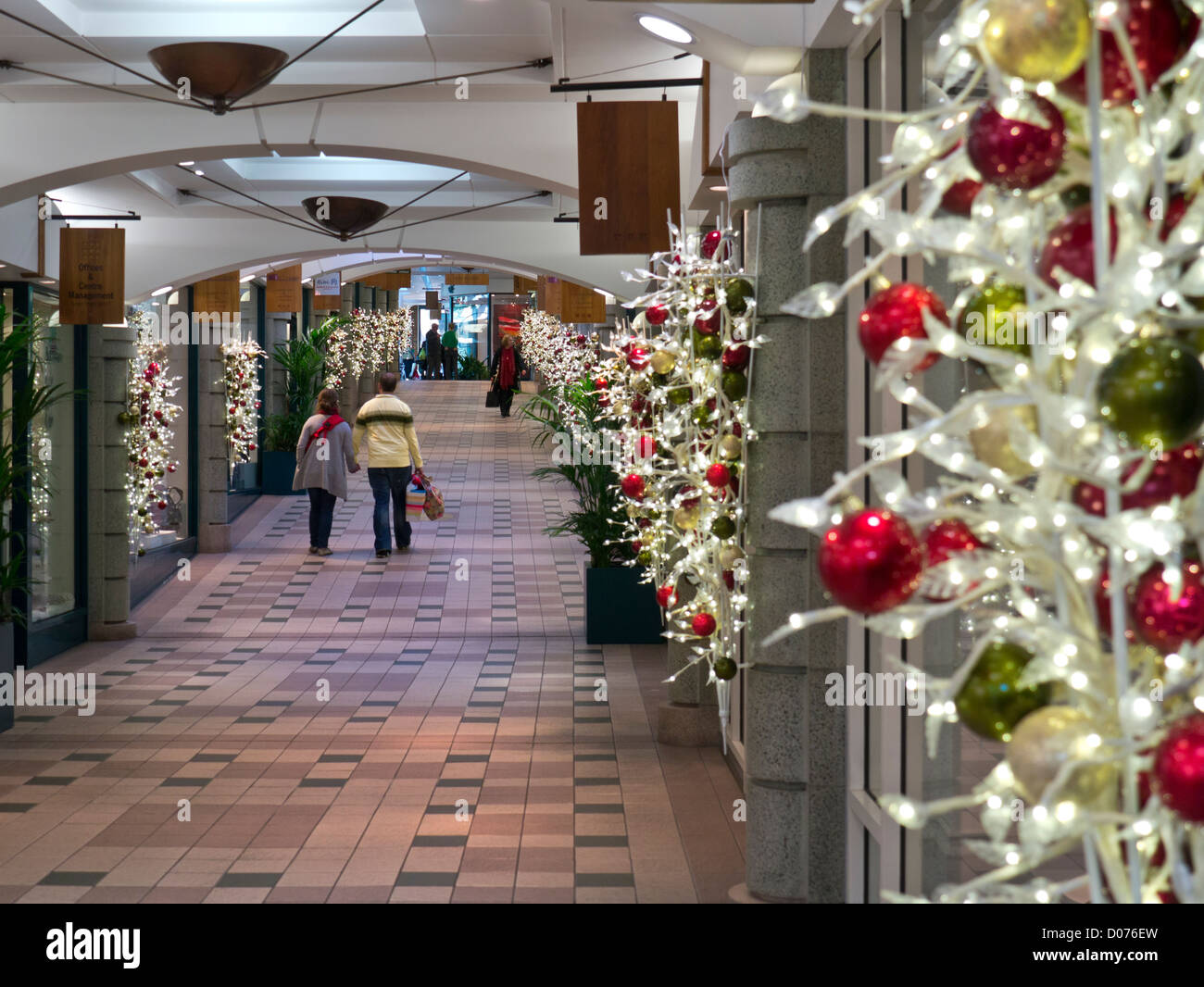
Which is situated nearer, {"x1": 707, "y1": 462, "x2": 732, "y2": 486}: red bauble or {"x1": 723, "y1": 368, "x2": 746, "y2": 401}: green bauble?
{"x1": 723, "y1": 368, "x2": 746, "y2": 401}: green bauble

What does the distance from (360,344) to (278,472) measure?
240 inches

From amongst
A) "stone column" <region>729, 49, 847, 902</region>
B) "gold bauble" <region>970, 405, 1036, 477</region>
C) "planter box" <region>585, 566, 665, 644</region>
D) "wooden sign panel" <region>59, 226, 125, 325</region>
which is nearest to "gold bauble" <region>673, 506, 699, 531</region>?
"stone column" <region>729, 49, 847, 902</region>

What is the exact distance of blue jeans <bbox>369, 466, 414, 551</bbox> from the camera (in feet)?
40.0

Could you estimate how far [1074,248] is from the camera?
1290 millimetres

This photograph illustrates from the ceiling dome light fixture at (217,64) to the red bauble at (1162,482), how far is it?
188 inches

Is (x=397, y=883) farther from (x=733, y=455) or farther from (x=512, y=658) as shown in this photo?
(x=512, y=658)

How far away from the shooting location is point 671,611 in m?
5.15

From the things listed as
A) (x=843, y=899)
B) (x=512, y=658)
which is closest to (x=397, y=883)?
(x=843, y=899)

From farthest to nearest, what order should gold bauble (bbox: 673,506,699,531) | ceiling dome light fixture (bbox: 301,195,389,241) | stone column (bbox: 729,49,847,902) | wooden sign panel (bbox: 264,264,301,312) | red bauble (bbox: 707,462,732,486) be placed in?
wooden sign panel (bbox: 264,264,301,312)
ceiling dome light fixture (bbox: 301,195,389,241)
gold bauble (bbox: 673,506,699,531)
red bauble (bbox: 707,462,732,486)
stone column (bbox: 729,49,847,902)

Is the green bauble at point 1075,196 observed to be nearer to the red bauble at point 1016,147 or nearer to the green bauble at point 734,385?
the red bauble at point 1016,147

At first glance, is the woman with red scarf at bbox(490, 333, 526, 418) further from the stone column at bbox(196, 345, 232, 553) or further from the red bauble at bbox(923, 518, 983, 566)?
the red bauble at bbox(923, 518, 983, 566)

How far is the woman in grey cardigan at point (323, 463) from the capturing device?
39.5ft

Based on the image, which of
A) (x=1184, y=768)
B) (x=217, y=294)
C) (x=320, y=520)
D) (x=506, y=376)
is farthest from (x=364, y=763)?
(x=506, y=376)

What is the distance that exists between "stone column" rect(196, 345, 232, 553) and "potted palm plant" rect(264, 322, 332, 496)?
2467mm
